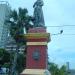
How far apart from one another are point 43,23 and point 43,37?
127 centimetres

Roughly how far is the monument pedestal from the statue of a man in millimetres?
853

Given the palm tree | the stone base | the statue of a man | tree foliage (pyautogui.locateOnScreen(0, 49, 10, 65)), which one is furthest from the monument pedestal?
tree foliage (pyautogui.locateOnScreen(0, 49, 10, 65))

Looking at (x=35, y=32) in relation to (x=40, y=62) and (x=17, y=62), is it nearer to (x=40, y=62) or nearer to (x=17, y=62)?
(x=40, y=62)

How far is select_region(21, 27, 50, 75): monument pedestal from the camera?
20.6m

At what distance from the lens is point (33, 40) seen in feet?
68.5

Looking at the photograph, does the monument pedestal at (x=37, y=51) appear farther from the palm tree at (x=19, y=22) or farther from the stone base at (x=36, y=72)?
the palm tree at (x=19, y=22)

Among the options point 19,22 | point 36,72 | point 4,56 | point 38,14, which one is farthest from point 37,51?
point 4,56

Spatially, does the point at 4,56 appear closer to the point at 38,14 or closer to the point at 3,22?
the point at 3,22

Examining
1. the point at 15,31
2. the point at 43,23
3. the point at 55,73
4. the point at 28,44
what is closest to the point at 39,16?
the point at 43,23

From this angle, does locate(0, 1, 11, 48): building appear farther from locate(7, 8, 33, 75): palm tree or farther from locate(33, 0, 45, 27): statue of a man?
locate(33, 0, 45, 27): statue of a man

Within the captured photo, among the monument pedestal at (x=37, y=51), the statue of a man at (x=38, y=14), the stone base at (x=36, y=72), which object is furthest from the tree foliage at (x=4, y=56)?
the stone base at (x=36, y=72)

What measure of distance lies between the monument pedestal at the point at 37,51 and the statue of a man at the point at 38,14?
2.80 feet

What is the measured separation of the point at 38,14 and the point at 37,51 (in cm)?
253

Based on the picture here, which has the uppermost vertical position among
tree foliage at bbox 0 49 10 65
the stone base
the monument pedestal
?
the monument pedestal
